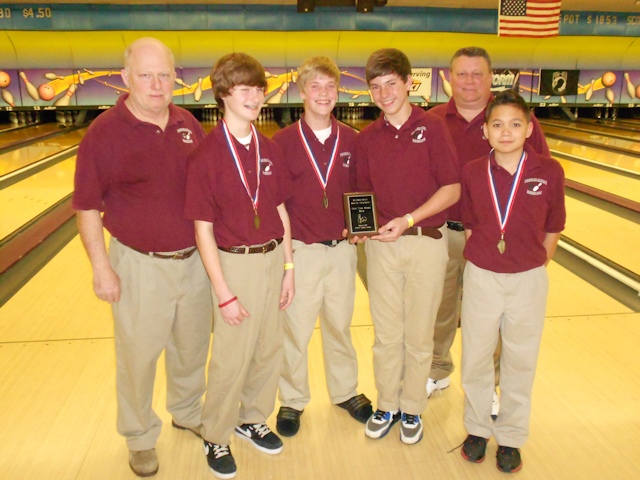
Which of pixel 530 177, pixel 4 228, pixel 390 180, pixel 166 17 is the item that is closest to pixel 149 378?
pixel 390 180

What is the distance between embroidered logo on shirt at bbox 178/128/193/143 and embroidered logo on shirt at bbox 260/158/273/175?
29cm

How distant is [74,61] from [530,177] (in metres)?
8.77

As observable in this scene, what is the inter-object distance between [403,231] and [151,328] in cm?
99

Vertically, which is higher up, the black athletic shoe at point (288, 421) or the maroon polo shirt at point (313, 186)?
the maroon polo shirt at point (313, 186)

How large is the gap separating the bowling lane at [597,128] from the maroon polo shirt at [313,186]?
7705 millimetres

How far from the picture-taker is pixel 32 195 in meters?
5.00

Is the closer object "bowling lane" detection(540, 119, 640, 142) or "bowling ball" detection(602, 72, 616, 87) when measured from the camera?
"bowling lane" detection(540, 119, 640, 142)

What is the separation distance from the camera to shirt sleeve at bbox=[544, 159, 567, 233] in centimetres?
180

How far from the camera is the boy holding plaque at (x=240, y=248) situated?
1.72 m

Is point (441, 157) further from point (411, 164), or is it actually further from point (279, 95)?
point (279, 95)

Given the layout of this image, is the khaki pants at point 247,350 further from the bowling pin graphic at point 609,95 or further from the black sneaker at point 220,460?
the bowling pin graphic at point 609,95

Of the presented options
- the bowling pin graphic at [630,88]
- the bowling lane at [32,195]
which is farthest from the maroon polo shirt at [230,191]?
the bowling pin graphic at [630,88]

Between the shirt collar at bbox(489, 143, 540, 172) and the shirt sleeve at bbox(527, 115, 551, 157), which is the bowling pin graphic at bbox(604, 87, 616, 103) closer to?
the shirt sleeve at bbox(527, 115, 551, 157)

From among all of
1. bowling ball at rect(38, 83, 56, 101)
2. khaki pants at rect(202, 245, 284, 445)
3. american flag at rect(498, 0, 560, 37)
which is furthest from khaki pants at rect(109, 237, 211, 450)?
bowling ball at rect(38, 83, 56, 101)
